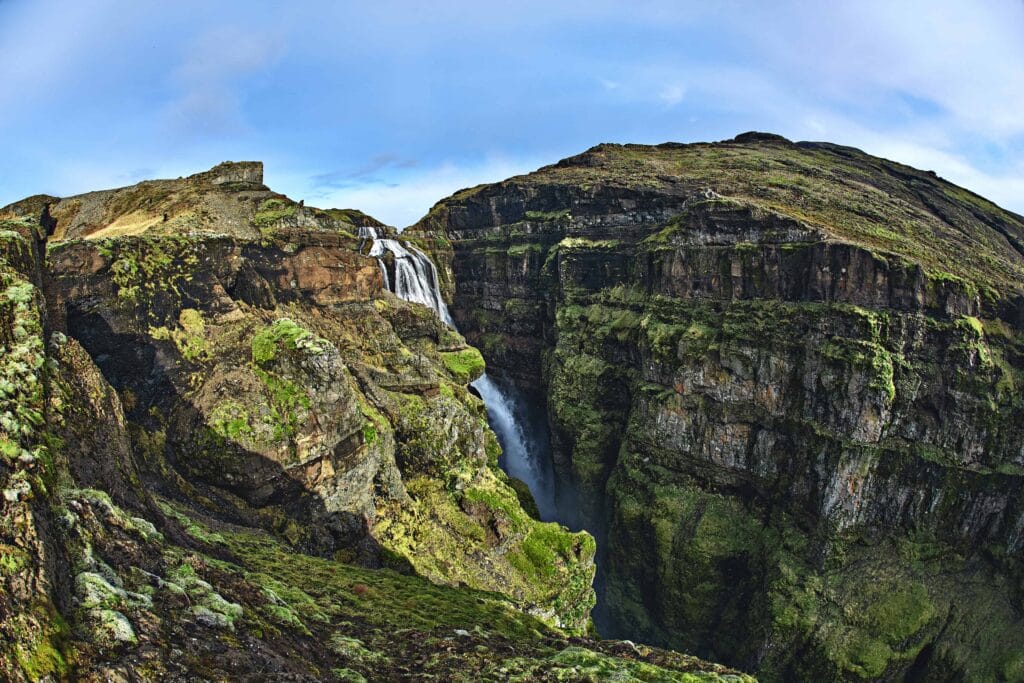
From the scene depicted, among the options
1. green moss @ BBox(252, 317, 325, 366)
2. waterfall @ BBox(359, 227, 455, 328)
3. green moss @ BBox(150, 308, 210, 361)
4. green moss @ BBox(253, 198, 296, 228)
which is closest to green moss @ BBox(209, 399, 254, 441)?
green moss @ BBox(252, 317, 325, 366)

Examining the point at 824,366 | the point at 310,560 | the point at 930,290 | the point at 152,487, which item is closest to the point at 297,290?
the point at 152,487

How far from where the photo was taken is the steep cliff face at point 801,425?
41906 mm

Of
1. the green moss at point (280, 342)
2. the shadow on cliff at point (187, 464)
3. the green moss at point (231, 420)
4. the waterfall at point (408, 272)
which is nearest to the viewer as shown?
the shadow on cliff at point (187, 464)

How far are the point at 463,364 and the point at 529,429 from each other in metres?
37.5

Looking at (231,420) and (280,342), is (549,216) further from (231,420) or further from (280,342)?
(231,420)

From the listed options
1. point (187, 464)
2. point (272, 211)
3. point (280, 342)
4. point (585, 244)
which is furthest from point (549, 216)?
point (187, 464)

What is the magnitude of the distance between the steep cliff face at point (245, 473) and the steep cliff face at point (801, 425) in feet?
85.4

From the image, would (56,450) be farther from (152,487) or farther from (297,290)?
(297,290)

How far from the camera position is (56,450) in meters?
9.83

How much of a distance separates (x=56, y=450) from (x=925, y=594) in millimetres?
56016

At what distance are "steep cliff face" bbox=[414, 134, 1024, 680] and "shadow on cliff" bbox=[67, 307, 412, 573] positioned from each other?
128ft

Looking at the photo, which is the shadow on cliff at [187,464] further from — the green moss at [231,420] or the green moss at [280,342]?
the green moss at [280,342]

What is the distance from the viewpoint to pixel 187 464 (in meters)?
19.0

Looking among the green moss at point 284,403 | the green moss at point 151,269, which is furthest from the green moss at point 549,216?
the green moss at point 284,403
